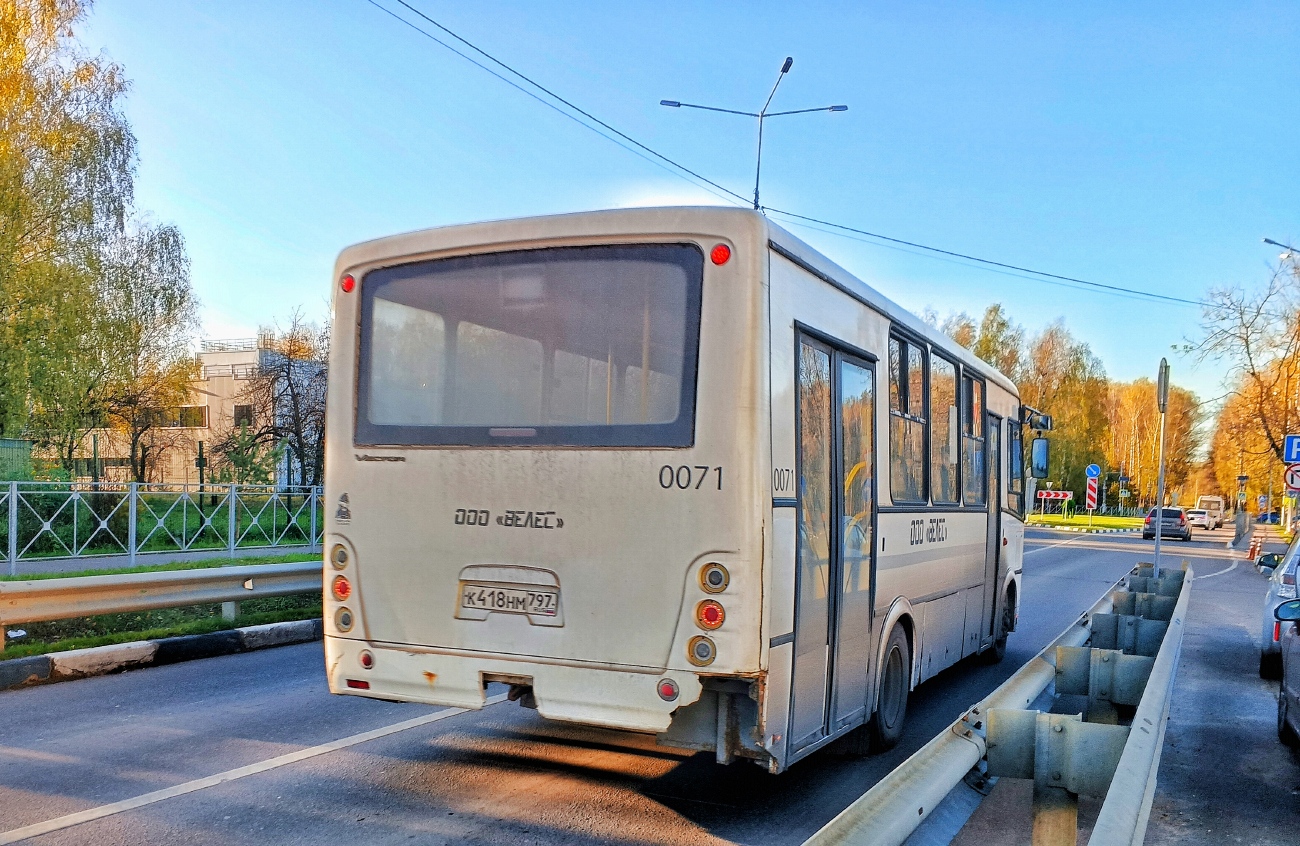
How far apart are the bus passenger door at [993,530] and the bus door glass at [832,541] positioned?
4014 mm

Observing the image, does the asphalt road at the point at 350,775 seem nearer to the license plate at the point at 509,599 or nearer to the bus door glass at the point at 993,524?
the license plate at the point at 509,599

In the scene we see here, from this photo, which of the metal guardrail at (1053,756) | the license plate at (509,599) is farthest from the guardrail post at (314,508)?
the metal guardrail at (1053,756)

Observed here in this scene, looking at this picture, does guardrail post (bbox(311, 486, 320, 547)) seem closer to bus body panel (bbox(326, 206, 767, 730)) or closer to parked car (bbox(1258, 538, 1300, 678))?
bus body panel (bbox(326, 206, 767, 730))

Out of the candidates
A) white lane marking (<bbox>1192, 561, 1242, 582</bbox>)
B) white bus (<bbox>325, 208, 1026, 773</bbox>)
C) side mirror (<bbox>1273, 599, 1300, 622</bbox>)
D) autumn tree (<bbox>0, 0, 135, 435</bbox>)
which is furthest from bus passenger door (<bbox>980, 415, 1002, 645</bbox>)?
autumn tree (<bbox>0, 0, 135, 435</bbox>)

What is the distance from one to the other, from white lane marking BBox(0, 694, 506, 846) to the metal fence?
435 inches

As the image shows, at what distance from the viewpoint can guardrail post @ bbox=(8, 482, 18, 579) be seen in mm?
15250

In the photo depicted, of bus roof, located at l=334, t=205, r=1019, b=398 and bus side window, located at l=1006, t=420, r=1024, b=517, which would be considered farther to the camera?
bus side window, located at l=1006, t=420, r=1024, b=517

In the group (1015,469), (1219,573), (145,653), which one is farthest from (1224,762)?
(1219,573)

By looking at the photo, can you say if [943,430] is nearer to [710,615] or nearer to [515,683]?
[710,615]

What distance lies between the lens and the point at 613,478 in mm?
5176

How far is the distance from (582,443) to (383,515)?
4.25 ft

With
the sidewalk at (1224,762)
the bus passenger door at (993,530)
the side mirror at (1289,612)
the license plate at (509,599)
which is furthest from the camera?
the bus passenger door at (993,530)

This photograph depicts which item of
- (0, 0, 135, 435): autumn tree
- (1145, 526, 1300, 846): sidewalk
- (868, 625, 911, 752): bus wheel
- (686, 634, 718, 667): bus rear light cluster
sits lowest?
(1145, 526, 1300, 846): sidewalk

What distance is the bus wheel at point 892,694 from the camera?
6875 millimetres
